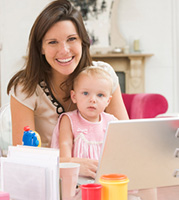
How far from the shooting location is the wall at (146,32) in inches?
210

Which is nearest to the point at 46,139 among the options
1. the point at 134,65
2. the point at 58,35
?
the point at 58,35

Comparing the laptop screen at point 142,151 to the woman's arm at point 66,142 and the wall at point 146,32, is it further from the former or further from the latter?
the wall at point 146,32

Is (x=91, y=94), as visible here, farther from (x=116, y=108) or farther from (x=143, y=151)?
(x=143, y=151)

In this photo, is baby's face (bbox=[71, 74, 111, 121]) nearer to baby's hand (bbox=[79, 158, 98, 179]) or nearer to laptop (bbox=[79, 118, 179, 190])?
baby's hand (bbox=[79, 158, 98, 179])

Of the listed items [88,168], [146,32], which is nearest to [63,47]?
[88,168]

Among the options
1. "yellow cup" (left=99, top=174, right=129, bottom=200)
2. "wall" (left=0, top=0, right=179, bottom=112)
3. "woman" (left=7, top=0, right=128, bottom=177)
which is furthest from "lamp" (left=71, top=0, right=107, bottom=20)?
"yellow cup" (left=99, top=174, right=129, bottom=200)

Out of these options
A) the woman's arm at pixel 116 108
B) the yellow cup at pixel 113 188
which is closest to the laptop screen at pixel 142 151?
the yellow cup at pixel 113 188

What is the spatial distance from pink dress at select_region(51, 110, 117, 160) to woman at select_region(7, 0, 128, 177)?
0.50ft

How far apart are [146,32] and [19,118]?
387cm

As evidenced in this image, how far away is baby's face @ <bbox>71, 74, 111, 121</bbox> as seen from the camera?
160 centimetres

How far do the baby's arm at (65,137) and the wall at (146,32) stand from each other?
3.77 metres

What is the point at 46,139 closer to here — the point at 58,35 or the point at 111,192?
the point at 58,35

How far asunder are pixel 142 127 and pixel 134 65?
14.4ft

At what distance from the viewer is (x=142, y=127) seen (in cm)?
99
